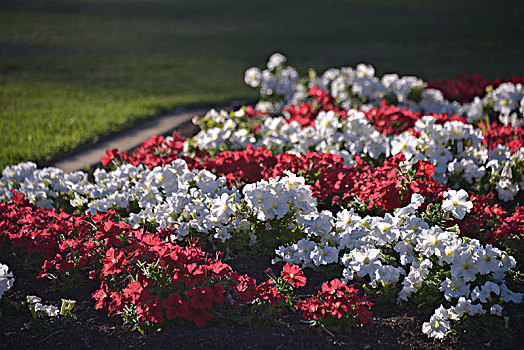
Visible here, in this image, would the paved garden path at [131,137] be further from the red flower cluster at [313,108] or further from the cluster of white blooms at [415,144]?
the red flower cluster at [313,108]

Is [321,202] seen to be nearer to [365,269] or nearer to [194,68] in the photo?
[365,269]

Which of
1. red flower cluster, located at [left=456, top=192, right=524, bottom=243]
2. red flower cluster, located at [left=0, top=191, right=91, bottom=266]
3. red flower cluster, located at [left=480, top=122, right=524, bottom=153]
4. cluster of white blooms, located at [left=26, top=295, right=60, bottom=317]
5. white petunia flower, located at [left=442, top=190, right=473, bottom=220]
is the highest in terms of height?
red flower cluster, located at [left=480, top=122, right=524, bottom=153]

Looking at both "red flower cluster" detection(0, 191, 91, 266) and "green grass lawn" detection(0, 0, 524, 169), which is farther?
"green grass lawn" detection(0, 0, 524, 169)

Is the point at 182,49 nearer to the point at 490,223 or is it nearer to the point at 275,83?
the point at 275,83

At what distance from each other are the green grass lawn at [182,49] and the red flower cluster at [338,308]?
3.43 m

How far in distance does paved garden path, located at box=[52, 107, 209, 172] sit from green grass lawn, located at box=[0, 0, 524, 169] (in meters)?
0.16

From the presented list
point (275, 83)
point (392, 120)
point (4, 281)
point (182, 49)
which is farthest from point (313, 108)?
point (182, 49)

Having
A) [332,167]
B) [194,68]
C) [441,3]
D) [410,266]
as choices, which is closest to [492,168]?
[332,167]

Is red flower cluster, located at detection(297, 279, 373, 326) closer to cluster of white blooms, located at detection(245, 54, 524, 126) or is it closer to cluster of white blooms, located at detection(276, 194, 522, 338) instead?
cluster of white blooms, located at detection(276, 194, 522, 338)

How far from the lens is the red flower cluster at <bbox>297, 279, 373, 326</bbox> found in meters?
2.78

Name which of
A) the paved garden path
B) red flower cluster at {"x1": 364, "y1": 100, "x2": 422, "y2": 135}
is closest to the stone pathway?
the paved garden path

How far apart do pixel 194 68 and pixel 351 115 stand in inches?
230

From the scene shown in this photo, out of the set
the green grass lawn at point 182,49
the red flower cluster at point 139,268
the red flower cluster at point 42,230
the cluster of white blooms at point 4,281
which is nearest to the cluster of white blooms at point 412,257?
the red flower cluster at point 139,268

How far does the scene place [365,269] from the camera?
3.11m
